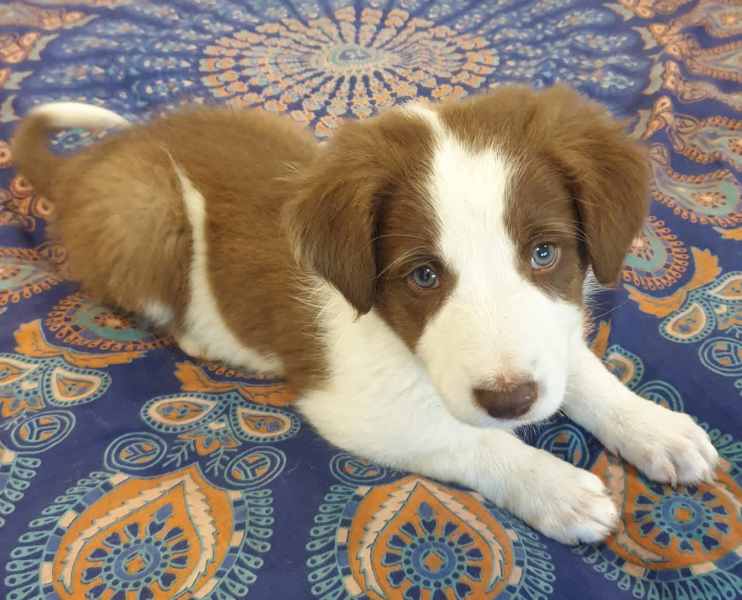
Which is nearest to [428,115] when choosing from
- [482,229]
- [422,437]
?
[482,229]

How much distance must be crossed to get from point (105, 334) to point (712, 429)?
2.28 metres

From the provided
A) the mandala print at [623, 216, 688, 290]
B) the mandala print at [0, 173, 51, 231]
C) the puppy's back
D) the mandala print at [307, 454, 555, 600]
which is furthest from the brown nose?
the mandala print at [0, 173, 51, 231]

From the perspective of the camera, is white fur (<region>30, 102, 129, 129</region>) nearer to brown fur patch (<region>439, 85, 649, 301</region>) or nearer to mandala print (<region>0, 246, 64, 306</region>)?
mandala print (<region>0, 246, 64, 306</region>)

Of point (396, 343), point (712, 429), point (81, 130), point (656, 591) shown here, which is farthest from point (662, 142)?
point (81, 130)

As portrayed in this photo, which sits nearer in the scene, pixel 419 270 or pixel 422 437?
pixel 419 270

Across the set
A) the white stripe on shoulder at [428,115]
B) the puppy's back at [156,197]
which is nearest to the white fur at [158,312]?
the puppy's back at [156,197]

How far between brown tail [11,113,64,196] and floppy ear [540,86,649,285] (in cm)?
230

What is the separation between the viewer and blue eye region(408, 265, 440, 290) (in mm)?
1816

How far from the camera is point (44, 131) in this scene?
3230 millimetres

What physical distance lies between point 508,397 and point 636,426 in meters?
0.76

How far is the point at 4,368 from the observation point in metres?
2.62

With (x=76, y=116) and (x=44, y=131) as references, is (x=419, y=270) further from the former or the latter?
(x=44, y=131)

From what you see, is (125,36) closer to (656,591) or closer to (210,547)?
(210,547)

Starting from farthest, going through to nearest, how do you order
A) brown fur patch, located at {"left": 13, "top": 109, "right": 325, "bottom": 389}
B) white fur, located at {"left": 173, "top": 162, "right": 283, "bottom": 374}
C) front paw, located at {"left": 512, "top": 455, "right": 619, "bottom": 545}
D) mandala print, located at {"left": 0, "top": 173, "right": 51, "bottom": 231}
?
mandala print, located at {"left": 0, "top": 173, "right": 51, "bottom": 231} → white fur, located at {"left": 173, "top": 162, "right": 283, "bottom": 374} → brown fur patch, located at {"left": 13, "top": 109, "right": 325, "bottom": 389} → front paw, located at {"left": 512, "top": 455, "right": 619, "bottom": 545}
